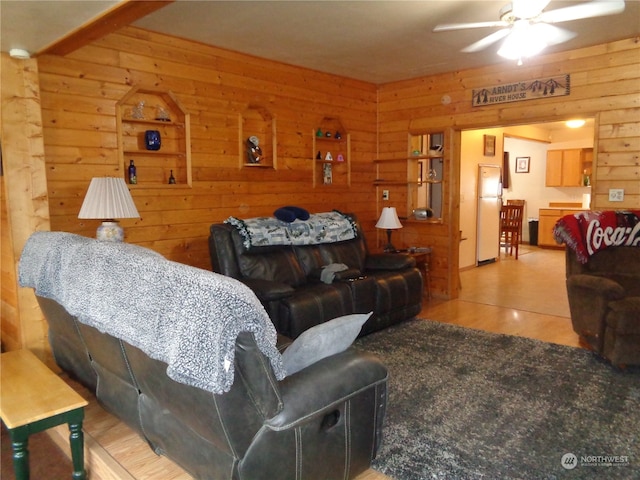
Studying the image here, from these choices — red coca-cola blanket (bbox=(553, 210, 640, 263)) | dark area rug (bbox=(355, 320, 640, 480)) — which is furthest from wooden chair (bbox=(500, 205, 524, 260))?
dark area rug (bbox=(355, 320, 640, 480))

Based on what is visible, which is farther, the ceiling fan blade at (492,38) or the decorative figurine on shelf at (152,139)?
the decorative figurine on shelf at (152,139)

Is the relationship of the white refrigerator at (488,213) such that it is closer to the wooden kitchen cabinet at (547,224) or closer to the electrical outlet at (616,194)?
the wooden kitchen cabinet at (547,224)

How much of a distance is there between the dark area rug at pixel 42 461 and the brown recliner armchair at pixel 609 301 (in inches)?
138

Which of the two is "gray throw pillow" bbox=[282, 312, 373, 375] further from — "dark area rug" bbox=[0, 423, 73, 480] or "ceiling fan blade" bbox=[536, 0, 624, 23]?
"ceiling fan blade" bbox=[536, 0, 624, 23]

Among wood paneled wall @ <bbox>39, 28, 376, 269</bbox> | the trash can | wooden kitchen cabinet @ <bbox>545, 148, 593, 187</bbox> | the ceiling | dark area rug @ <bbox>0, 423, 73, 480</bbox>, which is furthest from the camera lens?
the trash can

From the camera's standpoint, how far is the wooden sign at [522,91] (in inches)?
177

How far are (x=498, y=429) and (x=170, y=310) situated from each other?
1936 mm

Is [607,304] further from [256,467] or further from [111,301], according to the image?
[111,301]

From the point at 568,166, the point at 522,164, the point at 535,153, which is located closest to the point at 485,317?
the point at 568,166

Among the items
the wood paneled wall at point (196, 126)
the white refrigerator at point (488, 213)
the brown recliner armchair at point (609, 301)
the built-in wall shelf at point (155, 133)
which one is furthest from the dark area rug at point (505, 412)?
the white refrigerator at point (488, 213)

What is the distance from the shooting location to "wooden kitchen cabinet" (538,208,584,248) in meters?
9.19

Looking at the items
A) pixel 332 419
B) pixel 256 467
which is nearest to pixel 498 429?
pixel 332 419

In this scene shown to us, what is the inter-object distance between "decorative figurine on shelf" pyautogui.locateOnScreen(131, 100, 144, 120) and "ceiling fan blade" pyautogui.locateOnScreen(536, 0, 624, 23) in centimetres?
303

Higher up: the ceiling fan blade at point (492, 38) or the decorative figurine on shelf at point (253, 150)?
the ceiling fan blade at point (492, 38)
